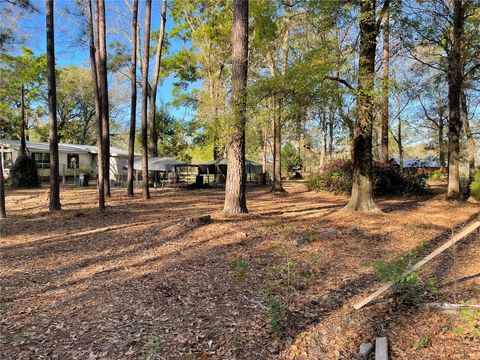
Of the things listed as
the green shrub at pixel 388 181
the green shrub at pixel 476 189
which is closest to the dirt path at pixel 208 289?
the green shrub at pixel 476 189

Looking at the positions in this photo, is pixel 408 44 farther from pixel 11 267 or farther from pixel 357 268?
pixel 11 267

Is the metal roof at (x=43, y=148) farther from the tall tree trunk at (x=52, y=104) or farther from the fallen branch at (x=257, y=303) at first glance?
the fallen branch at (x=257, y=303)

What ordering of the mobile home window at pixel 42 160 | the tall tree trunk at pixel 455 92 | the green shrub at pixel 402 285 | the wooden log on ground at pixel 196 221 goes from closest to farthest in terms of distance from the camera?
the green shrub at pixel 402 285
the wooden log on ground at pixel 196 221
the tall tree trunk at pixel 455 92
the mobile home window at pixel 42 160

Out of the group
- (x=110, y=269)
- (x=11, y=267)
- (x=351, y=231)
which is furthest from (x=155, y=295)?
(x=351, y=231)

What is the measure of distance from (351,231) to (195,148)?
90.0 feet

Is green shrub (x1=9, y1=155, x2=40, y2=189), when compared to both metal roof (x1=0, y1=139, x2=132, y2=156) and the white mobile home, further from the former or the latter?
metal roof (x1=0, y1=139, x2=132, y2=156)

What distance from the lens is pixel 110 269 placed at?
16.9 ft

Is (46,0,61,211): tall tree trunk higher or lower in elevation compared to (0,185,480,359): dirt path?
higher

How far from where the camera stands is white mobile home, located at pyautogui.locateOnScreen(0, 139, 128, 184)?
22.8m

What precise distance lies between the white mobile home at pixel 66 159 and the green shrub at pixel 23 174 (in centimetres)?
268

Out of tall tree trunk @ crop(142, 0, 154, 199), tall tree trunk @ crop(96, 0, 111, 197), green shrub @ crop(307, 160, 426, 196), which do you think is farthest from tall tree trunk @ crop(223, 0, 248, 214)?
green shrub @ crop(307, 160, 426, 196)

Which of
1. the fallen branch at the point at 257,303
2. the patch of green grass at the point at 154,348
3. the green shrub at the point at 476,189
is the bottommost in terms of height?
the patch of green grass at the point at 154,348

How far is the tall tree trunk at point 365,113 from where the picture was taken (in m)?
→ 8.12

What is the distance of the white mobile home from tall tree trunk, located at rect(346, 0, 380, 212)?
65.5ft
